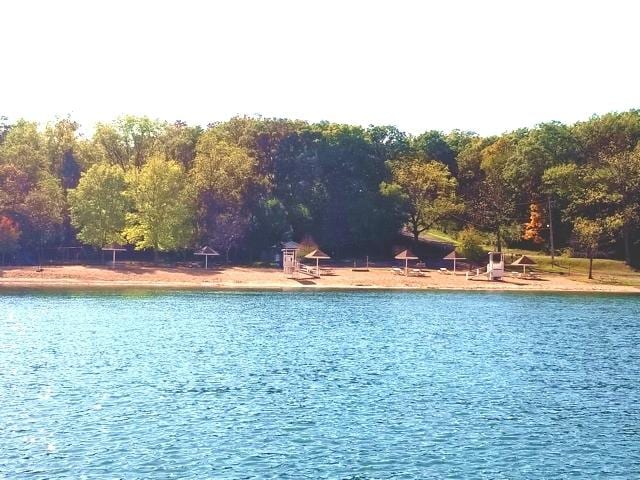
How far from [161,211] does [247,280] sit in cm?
1687

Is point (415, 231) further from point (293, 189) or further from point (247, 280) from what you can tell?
point (247, 280)

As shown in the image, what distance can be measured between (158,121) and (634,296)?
77171mm

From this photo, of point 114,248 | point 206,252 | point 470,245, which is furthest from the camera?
point 470,245

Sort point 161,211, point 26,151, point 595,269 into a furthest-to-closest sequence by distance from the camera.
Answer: point 595,269
point 26,151
point 161,211

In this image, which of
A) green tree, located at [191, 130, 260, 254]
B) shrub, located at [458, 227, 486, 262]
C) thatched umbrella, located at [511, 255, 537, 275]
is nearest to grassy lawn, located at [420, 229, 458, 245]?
shrub, located at [458, 227, 486, 262]

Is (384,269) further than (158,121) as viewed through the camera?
No

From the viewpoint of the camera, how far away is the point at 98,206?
109m

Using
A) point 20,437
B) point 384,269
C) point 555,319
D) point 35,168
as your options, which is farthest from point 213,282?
point 20,437

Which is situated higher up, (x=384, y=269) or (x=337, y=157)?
(x=337, y=157)

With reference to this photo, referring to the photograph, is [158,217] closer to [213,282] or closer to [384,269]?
[213,282]

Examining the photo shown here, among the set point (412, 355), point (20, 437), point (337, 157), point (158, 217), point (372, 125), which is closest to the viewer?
point (20, 437)

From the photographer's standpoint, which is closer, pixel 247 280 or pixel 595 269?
pixel 247 280

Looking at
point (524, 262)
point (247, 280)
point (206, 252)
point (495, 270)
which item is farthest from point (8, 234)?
point (524, 262)

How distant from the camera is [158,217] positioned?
4289 inches
